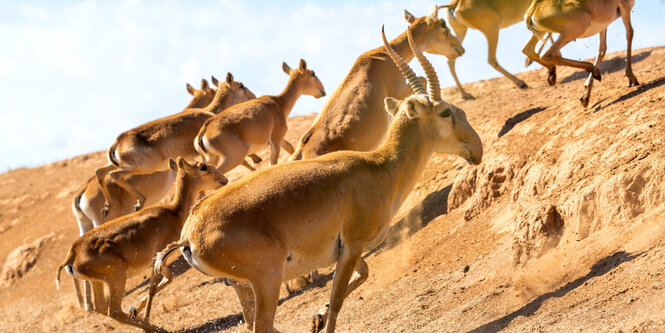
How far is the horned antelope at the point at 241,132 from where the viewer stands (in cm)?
1409

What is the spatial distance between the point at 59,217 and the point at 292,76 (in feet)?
31.8

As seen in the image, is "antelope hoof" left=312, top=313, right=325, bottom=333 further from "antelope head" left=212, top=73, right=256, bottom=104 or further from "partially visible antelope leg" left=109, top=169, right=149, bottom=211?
"antelope head" left=212, top=73, right=256, bottom=104

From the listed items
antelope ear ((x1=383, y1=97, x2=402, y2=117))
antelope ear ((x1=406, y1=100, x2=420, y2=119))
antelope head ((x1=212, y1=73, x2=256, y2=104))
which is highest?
antelope head ((x1=212, y1=73, x2=256, y2=104))

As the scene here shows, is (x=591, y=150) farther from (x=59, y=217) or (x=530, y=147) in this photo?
(x=59, y=217)

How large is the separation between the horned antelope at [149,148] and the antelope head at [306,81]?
2138mm

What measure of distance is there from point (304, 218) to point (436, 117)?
2151 millimetres

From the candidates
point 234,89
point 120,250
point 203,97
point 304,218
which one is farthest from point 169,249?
point 203,97

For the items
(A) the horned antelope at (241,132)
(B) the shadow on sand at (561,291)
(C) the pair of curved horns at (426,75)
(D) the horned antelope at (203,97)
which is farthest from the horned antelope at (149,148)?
(B) the shadow on sand at (561,291)

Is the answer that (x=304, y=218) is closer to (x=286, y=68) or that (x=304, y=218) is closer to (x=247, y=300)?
(x=247, y=300)

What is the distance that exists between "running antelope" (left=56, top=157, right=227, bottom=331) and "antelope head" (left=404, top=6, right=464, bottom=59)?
568 cm

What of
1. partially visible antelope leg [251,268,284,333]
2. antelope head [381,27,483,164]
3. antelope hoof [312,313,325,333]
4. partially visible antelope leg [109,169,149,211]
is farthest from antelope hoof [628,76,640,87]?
partially visible antelope leg [109,169,149,211]

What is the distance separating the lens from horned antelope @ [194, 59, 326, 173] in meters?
14.1

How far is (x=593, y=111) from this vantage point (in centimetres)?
1091

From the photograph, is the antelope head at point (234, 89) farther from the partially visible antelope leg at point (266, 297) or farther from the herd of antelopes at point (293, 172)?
the partially visible antelope leg at point (266, 297)
